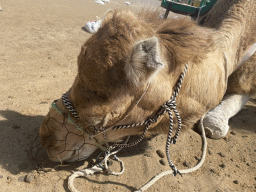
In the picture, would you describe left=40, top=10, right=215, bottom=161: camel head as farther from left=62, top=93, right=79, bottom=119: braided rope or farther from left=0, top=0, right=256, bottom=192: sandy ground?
left=0, top=0, right=256, bottom=192: sandy ground

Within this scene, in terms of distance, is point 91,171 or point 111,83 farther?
point 91,171

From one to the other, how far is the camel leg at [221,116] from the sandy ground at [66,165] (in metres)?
0.18

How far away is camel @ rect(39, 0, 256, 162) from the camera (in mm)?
1536

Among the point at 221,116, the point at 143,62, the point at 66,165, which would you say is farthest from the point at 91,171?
the point at 221,116

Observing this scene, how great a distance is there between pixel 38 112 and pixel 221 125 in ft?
9.00

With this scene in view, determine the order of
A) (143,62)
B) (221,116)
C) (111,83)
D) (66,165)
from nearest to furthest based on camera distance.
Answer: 1. (143,62)
2. (111,83)
3. (66,165)
4. (221,116)

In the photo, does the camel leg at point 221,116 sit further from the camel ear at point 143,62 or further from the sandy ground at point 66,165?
the camel ear at point 143,62

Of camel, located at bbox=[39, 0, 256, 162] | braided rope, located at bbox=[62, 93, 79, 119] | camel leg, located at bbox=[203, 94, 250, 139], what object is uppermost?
camel, located at bbox=[39, 0, 256, 162]

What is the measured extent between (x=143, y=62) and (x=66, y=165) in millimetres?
1442

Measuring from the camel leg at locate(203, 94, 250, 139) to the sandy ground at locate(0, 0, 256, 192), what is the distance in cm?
18

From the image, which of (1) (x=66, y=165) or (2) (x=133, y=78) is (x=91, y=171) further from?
(2) (x=133, y=78)

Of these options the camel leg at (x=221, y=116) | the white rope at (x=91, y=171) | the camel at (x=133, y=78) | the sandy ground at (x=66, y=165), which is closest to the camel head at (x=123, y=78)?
the camel at (x=133, y=78)

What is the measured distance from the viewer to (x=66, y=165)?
221cm

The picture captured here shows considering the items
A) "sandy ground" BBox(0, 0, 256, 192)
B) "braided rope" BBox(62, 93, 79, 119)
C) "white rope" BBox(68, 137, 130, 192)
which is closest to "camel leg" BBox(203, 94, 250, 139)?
"sandy ground" BBox(0, 0, 256, 192)
